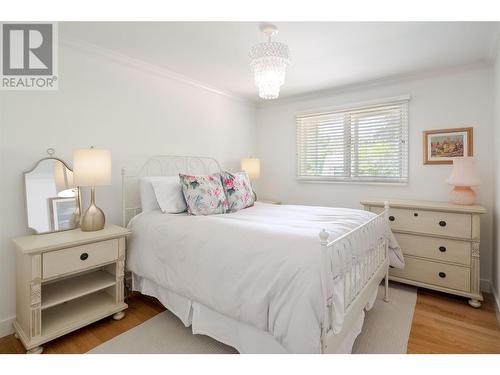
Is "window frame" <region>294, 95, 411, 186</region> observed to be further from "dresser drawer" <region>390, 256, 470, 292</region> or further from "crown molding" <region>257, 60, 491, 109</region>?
"dresser drawer" <region>390, 256, 470, 292</region>

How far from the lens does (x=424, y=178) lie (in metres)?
3.01

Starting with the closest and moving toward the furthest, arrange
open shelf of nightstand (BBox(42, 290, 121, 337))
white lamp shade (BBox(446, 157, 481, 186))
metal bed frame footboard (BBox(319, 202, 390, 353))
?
metal bed frame footboard (BBox(319, 202, 390, 353))
open shelf of nightstand (BBox(42, 290, 121, 337))
white lamp shade (BBox(446, 157, 481, 186))

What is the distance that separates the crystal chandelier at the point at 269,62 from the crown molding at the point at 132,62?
4.46 feet

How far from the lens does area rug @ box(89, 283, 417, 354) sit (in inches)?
69.7

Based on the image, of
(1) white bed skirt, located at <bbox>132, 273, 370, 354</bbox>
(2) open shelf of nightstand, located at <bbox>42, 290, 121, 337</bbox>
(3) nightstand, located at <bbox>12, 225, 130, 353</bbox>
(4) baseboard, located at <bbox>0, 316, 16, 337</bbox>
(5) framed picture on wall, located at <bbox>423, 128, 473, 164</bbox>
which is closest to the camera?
(1) white bed skirt, located at <bbox>132, 273, 370, 354</bbox>

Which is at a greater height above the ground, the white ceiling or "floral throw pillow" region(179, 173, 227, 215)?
the white ceiling

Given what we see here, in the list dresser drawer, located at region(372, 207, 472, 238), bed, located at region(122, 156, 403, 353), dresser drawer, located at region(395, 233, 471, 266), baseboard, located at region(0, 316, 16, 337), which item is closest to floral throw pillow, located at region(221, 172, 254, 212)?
bed, located at region(122, 156, 403, 353)

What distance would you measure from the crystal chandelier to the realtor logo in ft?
5.23

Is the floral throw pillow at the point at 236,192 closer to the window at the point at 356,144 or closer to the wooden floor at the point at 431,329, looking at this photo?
the wooden floor at the point at 431,329

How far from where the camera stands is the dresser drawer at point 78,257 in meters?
1.76

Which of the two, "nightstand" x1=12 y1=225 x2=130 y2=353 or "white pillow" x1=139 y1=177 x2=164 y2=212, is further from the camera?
"white pillow" x1=139 y1=177 x2=164 y2=212

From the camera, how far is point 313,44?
7.54 ft
